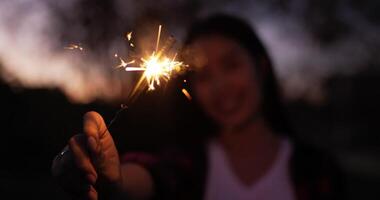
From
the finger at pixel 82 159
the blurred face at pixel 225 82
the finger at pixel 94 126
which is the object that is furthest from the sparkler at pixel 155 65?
the finger at pixel 82 159

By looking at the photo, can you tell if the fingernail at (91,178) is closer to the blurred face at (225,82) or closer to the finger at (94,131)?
the finger at (94,131)

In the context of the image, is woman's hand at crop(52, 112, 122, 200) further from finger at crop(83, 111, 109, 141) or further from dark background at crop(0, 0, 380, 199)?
dark background at crop(0, 0, 380, 199)

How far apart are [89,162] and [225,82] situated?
1.86ft

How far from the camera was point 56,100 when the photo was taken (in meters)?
11.7

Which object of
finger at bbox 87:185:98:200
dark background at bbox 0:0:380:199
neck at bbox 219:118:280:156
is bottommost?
finger at bbox 87:185:98:200

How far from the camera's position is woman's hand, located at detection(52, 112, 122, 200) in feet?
7.93

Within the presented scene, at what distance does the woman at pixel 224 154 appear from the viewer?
2512mm

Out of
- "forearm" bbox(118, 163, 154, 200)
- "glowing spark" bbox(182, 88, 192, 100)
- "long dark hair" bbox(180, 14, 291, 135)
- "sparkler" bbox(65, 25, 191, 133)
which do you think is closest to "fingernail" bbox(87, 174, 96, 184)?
"forearm" bbox(118, 163, 154, 200)

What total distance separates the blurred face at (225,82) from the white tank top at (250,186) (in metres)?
0.18

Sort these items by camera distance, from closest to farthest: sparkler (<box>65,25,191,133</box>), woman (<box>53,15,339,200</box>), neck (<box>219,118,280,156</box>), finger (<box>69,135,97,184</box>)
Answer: finger (<box>69,135,97,184</box>)
woman (<box>53,15,339,200</box>)
neck (<box>219,118,280,156</box>)
sparkler (<box>65,25,191,133</box>)

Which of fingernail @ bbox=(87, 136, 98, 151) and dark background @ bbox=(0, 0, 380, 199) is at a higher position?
dark background @ bbox=(0, 0, 380, 199)

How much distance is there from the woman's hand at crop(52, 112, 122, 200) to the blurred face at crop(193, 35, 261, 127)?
0.40 m

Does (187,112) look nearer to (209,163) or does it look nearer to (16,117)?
(209,163)

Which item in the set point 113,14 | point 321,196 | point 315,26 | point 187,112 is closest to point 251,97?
point 187,112
